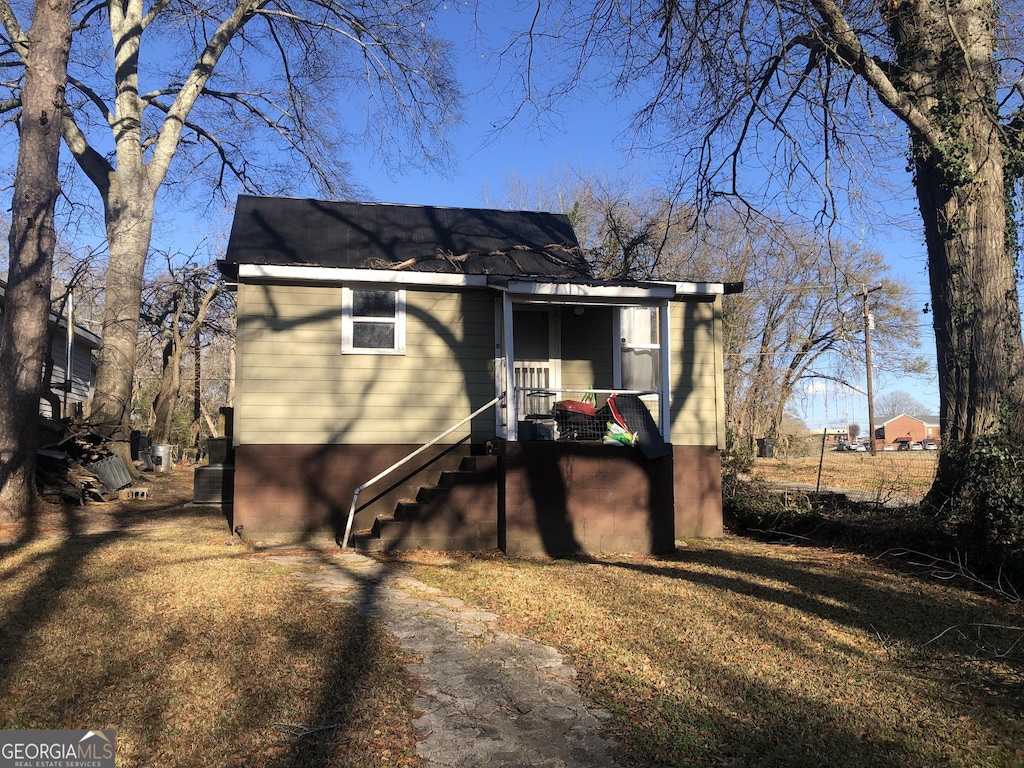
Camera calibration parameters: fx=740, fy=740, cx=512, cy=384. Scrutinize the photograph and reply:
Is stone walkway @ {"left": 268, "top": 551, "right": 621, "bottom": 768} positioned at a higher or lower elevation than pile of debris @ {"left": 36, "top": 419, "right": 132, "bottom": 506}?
lower

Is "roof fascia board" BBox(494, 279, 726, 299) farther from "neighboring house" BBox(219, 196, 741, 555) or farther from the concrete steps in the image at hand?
the concrete steps

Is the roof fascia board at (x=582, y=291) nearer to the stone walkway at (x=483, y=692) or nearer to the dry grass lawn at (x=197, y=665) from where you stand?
the stone walkway at (x=483, y=692)

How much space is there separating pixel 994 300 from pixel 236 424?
9.19 meters

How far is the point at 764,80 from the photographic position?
990 cm

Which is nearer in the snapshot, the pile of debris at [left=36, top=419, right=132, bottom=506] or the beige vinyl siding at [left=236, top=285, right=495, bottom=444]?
the beige vinyl siding at [left=236, top=285, right=495, bottom=444]

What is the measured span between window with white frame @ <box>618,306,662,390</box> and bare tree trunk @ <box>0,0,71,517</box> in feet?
24.5

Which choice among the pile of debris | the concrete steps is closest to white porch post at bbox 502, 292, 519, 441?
the concrete steps

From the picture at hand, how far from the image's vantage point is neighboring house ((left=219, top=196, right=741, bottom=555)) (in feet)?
28.8

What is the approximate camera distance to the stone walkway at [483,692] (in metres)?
3.40

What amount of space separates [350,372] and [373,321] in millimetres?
723

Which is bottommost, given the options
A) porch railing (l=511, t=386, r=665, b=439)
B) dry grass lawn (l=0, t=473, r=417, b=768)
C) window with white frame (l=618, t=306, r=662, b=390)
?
dry grass lawn (l=0, t=473, r=417, b=768)

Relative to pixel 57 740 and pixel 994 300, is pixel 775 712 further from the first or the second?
pixel 994 300

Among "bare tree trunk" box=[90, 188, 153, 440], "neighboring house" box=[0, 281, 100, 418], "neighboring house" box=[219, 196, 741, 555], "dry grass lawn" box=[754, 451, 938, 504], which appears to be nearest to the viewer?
"neighboring house" box=[219, 196, 741, 555]

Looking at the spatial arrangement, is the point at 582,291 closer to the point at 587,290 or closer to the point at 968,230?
the point at 587,290
